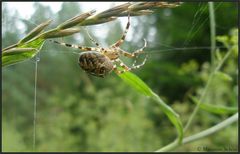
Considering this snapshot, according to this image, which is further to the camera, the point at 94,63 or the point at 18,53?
the point at 94,63

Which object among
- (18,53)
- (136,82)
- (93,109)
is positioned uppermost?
(18,53)

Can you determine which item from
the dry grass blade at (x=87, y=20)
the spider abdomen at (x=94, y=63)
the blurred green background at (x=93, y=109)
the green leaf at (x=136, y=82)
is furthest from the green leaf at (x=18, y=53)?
the blurred green background at (x=93, y=109)

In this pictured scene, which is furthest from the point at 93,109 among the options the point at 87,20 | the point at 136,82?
the point at 87,20

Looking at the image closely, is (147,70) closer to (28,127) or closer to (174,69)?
(174,69)

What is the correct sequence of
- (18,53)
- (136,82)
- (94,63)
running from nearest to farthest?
(18,53), (94,63), (136,82)

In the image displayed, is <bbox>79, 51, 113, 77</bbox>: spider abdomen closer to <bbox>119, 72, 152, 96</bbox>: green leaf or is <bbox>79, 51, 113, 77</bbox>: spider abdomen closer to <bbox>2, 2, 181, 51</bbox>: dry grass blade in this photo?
<bbox>119, 72, 152, 96</bbox>: green leaf

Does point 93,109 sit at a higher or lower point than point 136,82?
lower

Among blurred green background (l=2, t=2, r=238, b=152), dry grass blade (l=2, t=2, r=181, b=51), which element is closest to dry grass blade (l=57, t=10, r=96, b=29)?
dry grass blade (l=2, t=2, r=181, b=51)

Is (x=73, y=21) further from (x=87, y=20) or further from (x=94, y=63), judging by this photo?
(x=94, y=63)
